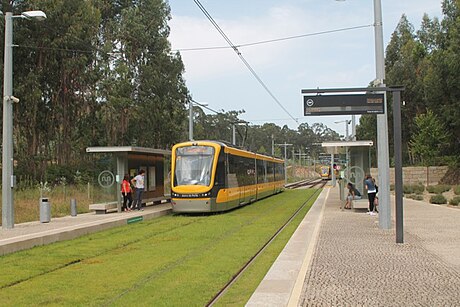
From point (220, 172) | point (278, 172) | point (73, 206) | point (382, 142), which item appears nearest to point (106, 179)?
point (73, 206)

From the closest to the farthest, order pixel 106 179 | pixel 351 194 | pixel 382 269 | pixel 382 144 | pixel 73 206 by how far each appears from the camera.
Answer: pixel 382 269
pixel 382 144
pixel 73 206
pixel 106 179
pixel 351 194

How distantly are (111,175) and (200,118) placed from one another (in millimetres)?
85556

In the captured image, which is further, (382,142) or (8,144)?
(8,144)

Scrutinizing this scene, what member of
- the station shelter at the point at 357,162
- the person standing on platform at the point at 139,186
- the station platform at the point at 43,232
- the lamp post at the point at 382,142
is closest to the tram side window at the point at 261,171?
the station shelter at the point at 357,162

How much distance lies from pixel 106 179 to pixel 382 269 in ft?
55.2

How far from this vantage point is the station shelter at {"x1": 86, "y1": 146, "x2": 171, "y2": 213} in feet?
74.7

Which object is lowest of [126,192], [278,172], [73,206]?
[73,206]

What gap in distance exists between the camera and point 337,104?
44.8 ft

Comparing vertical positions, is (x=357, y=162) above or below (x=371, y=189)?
above

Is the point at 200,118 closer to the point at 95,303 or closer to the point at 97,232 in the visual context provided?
the point at 97,232

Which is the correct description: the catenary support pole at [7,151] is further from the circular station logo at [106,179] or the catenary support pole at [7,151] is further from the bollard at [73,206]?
the circular station logo at [106,179]

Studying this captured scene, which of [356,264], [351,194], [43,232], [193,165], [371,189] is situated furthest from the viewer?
[351,194]

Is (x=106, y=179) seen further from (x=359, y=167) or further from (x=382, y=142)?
(x=382, y=142)

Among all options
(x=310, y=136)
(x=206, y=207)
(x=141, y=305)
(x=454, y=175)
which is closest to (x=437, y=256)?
(x=141, y=305)
